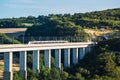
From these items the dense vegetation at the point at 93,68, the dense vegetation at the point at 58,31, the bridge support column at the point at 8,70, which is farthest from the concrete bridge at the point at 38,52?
the dense vegetation at the point at 58,31

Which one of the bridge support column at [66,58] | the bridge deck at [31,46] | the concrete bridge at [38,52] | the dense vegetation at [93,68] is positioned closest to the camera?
the concrete bridge at [38,52]

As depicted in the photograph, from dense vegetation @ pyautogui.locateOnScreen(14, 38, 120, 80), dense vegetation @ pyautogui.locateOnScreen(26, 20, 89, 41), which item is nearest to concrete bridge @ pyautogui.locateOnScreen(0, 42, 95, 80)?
dense vegetation @ pyautogui.locateOnScreen(14, 38, 120, 80)

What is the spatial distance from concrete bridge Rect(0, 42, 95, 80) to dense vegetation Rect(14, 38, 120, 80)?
1823 mm

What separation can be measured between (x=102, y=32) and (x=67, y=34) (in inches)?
614

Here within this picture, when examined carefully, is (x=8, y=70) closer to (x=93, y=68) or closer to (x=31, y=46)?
(x=31, y=46)

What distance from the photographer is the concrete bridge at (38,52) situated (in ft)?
271

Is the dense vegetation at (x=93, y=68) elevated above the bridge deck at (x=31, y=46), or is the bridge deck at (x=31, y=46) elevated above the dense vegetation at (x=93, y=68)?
the bridge deck at (x=31, y=46)

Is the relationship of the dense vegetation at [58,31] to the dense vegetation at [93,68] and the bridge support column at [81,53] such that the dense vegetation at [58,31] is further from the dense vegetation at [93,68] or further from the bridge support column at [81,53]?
the dense vegetation at [93,68]

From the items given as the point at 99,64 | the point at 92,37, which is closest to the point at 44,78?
the point at 99,64

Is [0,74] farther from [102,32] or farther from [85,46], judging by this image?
[102,32]

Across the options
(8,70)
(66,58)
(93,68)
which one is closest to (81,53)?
(66,58)

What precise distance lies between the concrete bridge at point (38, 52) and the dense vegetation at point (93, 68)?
1.82 meters

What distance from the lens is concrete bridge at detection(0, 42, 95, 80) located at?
82.6 m

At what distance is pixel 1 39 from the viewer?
149625 millimetres
